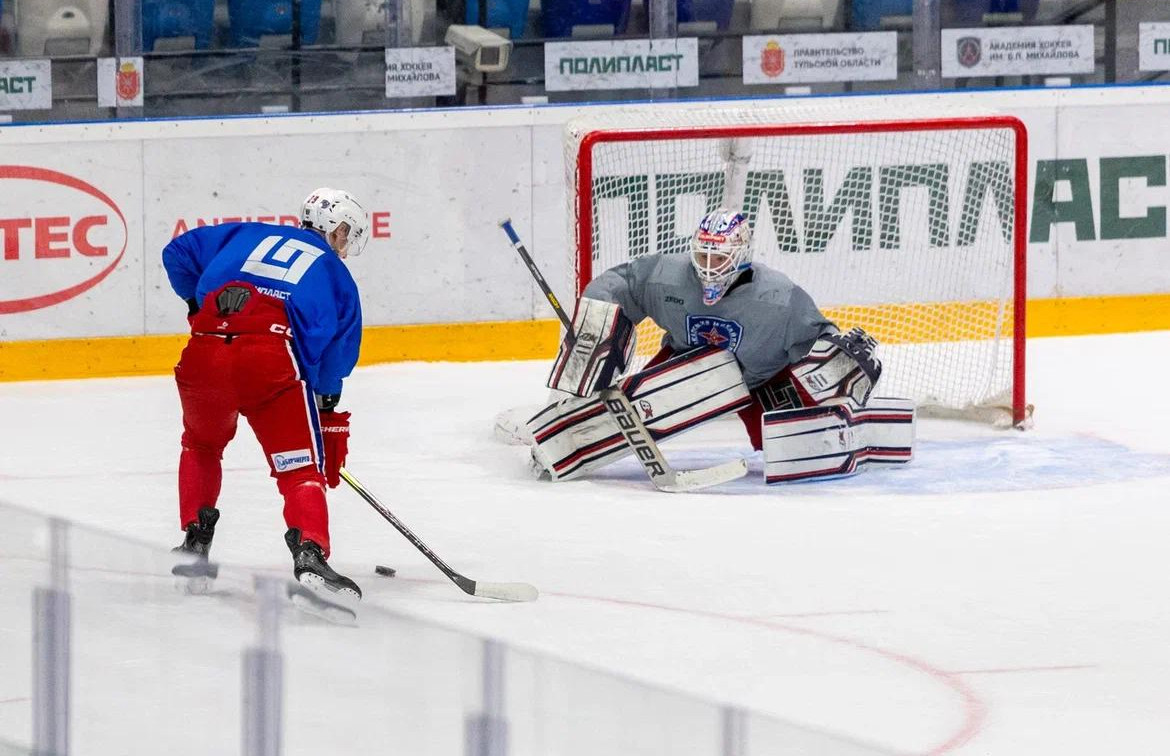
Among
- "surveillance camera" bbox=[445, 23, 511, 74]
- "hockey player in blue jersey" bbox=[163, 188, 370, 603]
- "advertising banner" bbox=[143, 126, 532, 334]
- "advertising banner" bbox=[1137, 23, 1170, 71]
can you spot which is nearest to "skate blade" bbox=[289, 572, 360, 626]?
"hockey player in blue jersey" bbox=[163, 188, 370, 603]

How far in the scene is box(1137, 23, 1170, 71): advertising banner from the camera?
8.50 metres

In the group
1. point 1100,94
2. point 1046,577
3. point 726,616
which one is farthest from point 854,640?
point 1100,94

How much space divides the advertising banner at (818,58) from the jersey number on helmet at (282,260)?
4.40m

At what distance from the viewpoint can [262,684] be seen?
2.27 m

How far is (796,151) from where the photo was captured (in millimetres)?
7832

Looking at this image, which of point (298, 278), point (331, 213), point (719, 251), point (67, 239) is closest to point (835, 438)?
point (719, 251)

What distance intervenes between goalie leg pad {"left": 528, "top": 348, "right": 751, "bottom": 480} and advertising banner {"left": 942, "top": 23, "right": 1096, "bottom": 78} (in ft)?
10.4

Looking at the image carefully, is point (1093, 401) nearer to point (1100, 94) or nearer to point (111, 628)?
point (1100, 94)

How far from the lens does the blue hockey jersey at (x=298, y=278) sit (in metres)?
4.23

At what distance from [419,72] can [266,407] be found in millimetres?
4152

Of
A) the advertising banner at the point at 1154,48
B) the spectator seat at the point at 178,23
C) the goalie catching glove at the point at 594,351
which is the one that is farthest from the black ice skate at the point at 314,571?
the advertising banner at the point at 1154,48

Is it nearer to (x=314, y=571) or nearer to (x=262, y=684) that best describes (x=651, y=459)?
(x=314, y=571)

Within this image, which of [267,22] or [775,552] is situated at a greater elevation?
[267,22]

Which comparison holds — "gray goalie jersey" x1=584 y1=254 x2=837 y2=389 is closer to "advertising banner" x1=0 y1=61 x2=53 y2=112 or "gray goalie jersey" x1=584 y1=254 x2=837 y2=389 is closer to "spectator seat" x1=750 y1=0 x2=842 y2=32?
"spectator seat" x1=750 y1=0 x2=842 y2=32
